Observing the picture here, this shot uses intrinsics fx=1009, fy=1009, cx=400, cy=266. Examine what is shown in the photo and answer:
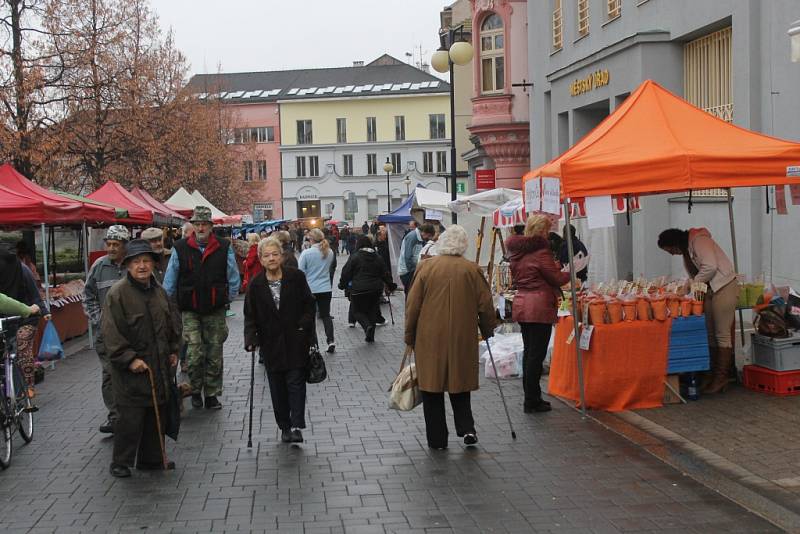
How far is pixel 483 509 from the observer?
21.0 ft

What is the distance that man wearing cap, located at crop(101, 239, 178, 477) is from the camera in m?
7.36

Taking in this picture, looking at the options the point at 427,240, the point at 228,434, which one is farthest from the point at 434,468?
the point at 427,240

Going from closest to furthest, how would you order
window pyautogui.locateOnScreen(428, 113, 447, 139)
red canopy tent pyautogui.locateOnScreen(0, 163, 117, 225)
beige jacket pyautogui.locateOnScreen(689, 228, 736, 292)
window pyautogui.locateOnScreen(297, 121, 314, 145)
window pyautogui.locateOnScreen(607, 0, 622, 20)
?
beige jacket pyautogui.locateOnScreen(689, 228, 736, 292) → red canopy tent pyautogui.locateOnScreen(0, 163, 117, 225) → window pyautogui.locateOnScreen(607, 0, 622, 20) → window pyautogui.locateOnScreen(428, 113, 447, 139) → window pyautogui.locateOnScreen(297, 121, 314, 145)

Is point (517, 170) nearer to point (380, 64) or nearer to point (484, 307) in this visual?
point (484, 307)

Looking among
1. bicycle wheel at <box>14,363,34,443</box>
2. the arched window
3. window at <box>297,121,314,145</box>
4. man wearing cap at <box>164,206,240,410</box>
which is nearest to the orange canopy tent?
man wearing cap at <box>164,206,240,410</box>

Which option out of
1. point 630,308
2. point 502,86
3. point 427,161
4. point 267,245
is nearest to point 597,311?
point 630,308

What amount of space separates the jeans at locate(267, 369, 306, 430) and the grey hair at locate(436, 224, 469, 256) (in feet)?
5.10

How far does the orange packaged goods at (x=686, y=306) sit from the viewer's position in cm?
964

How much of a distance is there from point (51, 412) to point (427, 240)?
8696 mm

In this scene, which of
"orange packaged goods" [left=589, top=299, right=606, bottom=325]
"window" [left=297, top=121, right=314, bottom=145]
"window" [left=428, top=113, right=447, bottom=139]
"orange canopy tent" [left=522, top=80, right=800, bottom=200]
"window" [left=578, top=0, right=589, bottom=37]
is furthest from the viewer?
"window" [left=297, top=121, right=314, bottom=145]

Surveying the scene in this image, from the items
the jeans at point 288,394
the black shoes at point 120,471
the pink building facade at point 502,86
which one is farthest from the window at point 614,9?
the black shoes at point 120,471

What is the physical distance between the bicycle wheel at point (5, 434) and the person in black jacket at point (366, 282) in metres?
8.31

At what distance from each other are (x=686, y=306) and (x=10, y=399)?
6.15m

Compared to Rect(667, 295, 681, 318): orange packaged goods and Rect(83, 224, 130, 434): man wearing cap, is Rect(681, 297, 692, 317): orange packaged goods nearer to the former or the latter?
Rect(667, 295, 681, 318): orange packaged goods
